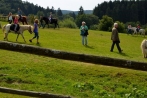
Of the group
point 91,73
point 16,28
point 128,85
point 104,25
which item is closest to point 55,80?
point 91,73

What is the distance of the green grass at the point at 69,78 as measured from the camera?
13.2 m

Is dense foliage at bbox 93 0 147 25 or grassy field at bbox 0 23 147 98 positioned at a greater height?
dense foliage at bbox 93 0 147 25

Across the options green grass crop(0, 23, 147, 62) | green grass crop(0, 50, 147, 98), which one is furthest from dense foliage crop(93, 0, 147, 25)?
green grass crop(0, 50, 147, 98)

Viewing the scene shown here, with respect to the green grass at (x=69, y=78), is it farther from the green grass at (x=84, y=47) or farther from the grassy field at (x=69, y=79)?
the green grass at (x=84, y=47)

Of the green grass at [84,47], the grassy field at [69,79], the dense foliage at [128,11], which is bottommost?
the grassy field at [69,79]

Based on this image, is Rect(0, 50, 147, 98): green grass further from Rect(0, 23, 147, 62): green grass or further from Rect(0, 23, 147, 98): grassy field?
Rect(0, 23, 147, 62): green grass

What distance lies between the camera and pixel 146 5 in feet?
584

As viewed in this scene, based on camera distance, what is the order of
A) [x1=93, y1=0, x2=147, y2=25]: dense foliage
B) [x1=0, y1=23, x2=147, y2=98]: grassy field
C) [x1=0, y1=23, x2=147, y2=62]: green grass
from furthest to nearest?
[x1=93, y1=0, x2=147, y2=25]: dense foliage
[x1=0, y1=23, x2=147, y2=62]: green grass
[x1=0, y1=23, x2=147, y2=98]: grassy field

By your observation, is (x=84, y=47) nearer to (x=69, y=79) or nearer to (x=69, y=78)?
(x=69, y=78)

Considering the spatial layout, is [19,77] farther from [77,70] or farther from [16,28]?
[16,28]

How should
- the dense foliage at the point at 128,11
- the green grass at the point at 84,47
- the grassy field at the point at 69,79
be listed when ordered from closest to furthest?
the grassy field at the point at 69,79, the green grass at the point at 84,47, the dense foliage at the point at 128,11

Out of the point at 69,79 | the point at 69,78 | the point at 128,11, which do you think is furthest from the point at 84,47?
the point at 128,11

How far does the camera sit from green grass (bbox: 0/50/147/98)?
13242 mm

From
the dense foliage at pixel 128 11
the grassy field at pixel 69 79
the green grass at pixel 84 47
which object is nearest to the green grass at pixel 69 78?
the grassy field at pixel 69 79
